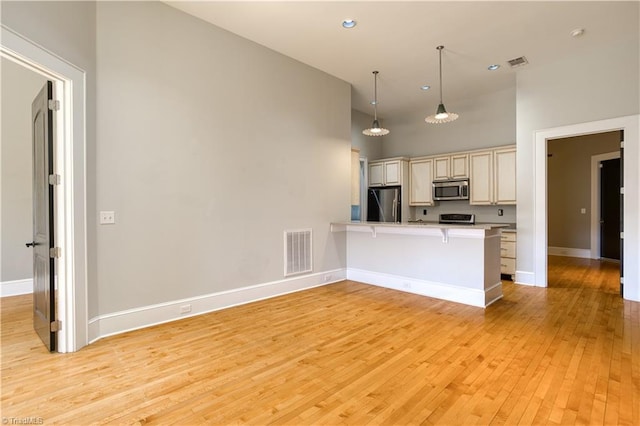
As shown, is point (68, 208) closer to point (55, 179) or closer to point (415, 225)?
point (55, 179)

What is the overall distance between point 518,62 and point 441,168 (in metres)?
2.28

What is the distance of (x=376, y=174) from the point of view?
7.36 meters

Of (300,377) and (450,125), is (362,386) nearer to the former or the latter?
(300,377)

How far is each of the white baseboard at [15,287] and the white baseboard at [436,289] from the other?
4.92 m

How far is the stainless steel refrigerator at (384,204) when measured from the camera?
696 cm

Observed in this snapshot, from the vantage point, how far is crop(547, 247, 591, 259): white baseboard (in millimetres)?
7426

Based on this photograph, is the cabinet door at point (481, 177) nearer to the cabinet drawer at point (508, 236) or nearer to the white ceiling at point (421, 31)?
the cabinet drawer at point (508, 236)

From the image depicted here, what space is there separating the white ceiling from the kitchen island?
96.8 inches

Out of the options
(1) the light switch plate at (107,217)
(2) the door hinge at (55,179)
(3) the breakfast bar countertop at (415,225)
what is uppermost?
(2) the door hinge at (55,179)

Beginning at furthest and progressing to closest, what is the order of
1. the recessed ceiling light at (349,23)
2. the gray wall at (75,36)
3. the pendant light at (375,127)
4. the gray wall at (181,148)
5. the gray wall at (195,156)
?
the pendant light at (375,127)
the recessed ceiling light at (349,23)
the gray wall at (195,156)
the gray wall at (181,148)
the gray wall at (75,36)

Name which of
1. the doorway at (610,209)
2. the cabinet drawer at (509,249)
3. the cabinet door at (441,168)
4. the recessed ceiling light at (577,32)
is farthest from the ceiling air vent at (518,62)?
the doorway at (610,209)

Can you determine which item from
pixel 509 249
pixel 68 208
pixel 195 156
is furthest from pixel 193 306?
pixel 509 249

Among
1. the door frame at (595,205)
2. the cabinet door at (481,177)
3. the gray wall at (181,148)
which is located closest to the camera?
the gray wall at (181,148)

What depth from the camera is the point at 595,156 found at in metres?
7.18
